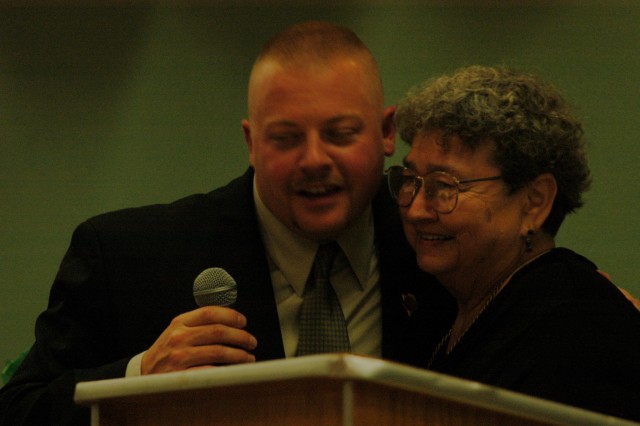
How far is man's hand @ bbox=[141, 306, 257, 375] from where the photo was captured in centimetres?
165

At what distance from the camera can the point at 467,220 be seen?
2076mm

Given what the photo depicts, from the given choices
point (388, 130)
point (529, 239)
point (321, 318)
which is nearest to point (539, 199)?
point (529, 239)

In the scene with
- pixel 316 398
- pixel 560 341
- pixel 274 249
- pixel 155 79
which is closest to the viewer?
pixel 316 398

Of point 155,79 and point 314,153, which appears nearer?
point 314,153

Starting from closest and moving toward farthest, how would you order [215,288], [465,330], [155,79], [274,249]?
[215,288] → [465,330] → [274,249] → [155,79]

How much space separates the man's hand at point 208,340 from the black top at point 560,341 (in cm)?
47

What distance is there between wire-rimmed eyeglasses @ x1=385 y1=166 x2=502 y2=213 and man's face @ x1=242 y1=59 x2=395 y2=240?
48 mm

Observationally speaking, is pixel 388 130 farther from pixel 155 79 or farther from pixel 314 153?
pixel 155 79

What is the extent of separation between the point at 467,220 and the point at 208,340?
66cm

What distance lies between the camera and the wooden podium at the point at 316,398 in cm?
112

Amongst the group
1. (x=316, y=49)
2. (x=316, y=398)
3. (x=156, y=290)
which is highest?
(x=316, y=49)

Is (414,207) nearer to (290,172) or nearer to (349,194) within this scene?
(349,194)

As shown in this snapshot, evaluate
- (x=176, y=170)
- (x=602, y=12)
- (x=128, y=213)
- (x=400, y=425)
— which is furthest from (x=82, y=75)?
(x=400, y=425)

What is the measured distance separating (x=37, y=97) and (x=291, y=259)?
1917 millimetres
